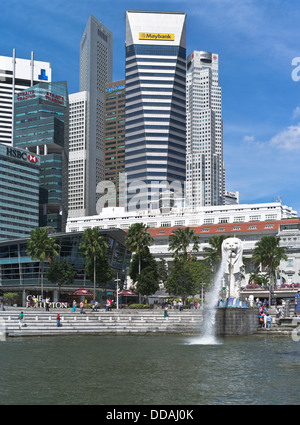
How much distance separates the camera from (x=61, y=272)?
104 meters

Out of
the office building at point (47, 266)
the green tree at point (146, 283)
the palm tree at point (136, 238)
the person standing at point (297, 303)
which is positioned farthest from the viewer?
the office building at point (47, 266)

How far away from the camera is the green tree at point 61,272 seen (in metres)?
101

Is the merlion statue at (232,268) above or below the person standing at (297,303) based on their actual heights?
above

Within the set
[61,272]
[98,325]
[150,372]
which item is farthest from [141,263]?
[150,372]

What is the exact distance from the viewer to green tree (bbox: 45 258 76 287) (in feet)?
333

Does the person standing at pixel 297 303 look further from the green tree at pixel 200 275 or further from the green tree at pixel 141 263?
the green tree at pixel 141 263

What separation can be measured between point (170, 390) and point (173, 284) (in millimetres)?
73807

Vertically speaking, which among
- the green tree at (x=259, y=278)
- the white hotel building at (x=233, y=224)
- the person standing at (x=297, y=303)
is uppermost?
the white hotel building at (x=233, y=224)

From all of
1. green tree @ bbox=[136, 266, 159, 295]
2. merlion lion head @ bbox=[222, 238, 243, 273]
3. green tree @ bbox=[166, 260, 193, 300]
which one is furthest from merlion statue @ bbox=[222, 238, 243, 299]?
green tree @ bbox=[166, 260, 193, 300]

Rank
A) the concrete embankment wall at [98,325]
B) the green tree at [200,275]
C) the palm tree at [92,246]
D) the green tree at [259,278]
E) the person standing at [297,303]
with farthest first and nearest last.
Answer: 1. the green tree at [259,278]
2. the green tree at [200,275]
3. the palm tree at [92,246]
4. the concrete embankment wall at [98,325]
5. the person standing at [297,303]

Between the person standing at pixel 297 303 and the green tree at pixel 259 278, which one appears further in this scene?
the green tree at pixel 259 278

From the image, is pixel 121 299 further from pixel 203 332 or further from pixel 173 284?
pixel 203 332

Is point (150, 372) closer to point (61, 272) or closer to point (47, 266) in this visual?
point (61, 272)

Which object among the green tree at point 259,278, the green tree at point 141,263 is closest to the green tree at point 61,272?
the green tree at point 141,263
